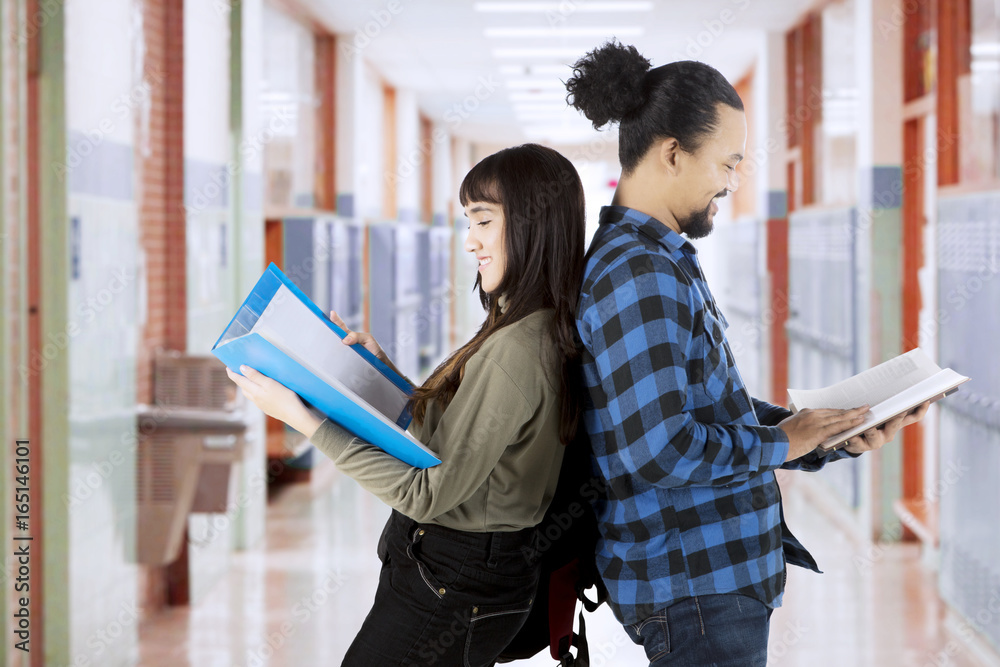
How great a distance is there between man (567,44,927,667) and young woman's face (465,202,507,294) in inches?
5.9

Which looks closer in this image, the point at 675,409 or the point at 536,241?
the point at 675,409

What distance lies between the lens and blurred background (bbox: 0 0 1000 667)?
2908 millimetres

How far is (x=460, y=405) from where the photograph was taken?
58.4 inches

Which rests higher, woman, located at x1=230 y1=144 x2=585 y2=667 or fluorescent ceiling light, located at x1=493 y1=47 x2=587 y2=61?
fluorescent ceiling light, located at x1=493 y1=47 x2=587 y2=61

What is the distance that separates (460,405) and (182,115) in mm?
2979

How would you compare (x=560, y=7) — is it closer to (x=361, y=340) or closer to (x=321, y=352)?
(x=361, y=340)

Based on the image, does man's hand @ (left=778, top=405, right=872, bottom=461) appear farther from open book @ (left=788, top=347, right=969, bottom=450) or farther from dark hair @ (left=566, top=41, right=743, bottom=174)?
dark hair @ (left=566, top=41, right=743, bottom=174)

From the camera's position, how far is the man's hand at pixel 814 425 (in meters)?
1.45

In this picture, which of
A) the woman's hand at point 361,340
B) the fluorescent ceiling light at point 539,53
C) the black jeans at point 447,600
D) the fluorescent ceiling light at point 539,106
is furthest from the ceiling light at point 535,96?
the black jeans at point 447,600

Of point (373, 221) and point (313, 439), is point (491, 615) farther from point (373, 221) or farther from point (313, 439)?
point (373, 221)

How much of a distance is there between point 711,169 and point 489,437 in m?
0.55

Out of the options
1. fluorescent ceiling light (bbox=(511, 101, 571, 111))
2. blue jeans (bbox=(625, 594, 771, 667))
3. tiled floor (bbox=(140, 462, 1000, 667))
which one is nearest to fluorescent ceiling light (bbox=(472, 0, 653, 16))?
tiled floor (bbox=(140, 462, 1000, 667))

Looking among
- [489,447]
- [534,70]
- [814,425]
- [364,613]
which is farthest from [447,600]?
[534,70]

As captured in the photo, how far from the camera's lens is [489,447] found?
1.45m
